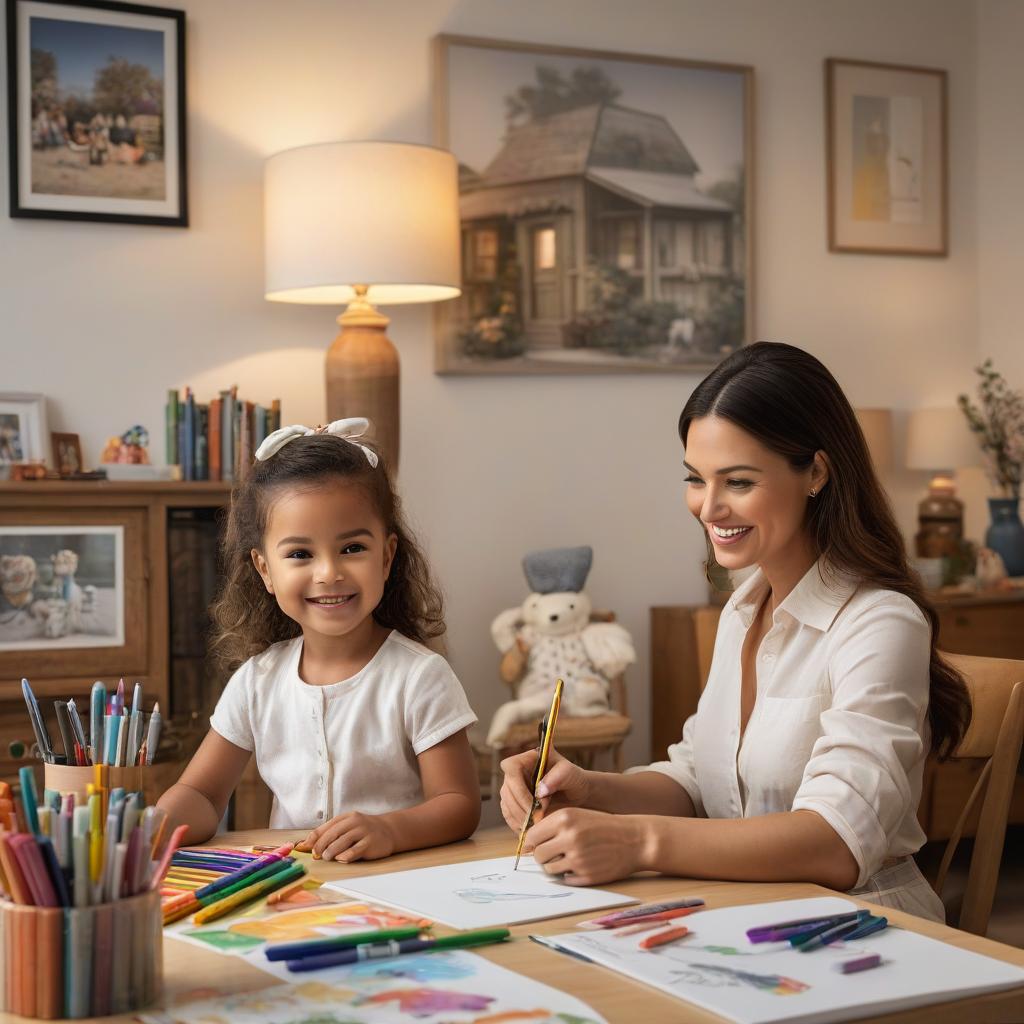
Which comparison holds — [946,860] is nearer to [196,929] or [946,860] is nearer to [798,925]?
[798,925]

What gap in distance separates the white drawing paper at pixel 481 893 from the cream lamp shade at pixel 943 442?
9.93ft

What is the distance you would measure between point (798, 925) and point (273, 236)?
8.20 ft

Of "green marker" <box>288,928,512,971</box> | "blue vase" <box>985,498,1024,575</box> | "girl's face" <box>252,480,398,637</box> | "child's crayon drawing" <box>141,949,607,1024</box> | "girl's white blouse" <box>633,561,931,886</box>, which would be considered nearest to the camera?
"child's crayon drawing" <box>141,949,607,1024</box>

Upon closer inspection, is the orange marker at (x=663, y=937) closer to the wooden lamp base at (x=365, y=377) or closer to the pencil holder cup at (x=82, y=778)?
the pencil holder cup at (x=82, y=778)

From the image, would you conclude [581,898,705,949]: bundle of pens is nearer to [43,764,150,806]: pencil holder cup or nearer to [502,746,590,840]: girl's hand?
[502,746,590,840]: girl's hand

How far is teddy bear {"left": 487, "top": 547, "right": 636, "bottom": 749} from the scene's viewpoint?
135 inches

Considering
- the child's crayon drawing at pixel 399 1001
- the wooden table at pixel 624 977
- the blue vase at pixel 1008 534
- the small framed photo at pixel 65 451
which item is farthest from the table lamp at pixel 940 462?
the child's crayon drawing at pixel 399 1001

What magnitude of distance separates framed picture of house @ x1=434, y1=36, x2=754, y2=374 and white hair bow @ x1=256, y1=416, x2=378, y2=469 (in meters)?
1.85

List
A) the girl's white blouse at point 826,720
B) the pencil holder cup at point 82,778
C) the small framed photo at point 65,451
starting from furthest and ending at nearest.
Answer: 1. the small framed photo at point 65,451
2. the girl's white blouse at point 826,720
3. the pencil holder cup at point 82,778

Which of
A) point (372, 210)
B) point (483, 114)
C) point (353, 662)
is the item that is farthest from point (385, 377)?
point (353, 662)

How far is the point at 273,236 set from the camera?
3252 millimetres

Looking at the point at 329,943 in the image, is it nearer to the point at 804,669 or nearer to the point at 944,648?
the point at 804,669

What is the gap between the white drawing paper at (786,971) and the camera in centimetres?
93

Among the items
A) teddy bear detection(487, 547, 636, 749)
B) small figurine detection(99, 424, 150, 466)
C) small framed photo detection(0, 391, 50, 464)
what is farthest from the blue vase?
small framed photo detection(0, 391, 50, 464)
